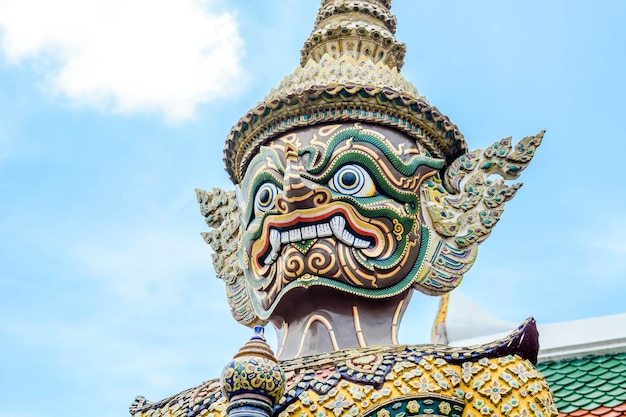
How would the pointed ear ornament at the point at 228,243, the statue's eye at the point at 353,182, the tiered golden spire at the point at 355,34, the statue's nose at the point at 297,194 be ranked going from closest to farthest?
the statue's nose at the point at 297,194
the statue's eye at the point at 353,182
the pointed ear ornament at the point at 228,243
the tiered golden spire at the point at 355,34

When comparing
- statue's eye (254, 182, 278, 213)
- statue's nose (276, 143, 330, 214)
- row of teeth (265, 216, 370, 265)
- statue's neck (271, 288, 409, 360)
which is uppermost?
statue's eye (254, 182, 278, 213)

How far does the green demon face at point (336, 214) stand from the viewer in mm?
5254

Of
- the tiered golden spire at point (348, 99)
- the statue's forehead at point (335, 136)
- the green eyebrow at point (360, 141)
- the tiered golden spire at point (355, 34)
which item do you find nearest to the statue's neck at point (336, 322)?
the green eyebrow at point (360, 141)

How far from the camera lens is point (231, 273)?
6.01m

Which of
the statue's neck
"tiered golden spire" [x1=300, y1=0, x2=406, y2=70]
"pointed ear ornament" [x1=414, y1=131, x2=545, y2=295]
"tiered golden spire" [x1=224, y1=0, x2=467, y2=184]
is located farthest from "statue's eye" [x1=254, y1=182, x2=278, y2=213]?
"tiered golden spire" [x1=300, y1=0, x2=406, y2=70]

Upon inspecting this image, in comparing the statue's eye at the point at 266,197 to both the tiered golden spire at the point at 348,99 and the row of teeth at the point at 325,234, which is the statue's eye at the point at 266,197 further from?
the tiered golden spire at the point at 348,99

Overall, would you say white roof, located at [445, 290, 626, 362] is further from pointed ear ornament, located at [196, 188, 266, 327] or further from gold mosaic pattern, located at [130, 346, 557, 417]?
pointed ear ornament, located at [196, 188, 266, 327]

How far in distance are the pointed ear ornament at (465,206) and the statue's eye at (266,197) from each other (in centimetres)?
90

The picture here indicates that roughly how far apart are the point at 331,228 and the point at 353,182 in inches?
11.9

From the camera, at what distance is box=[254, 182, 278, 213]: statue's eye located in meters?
5.49

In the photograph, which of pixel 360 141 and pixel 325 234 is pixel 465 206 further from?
pixel 325 234

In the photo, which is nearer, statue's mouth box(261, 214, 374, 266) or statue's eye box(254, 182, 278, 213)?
statue's mouth box(261, 214, 374, 266)

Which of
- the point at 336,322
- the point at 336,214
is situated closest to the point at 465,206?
the point at 336,214

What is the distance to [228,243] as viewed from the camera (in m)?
6.12
